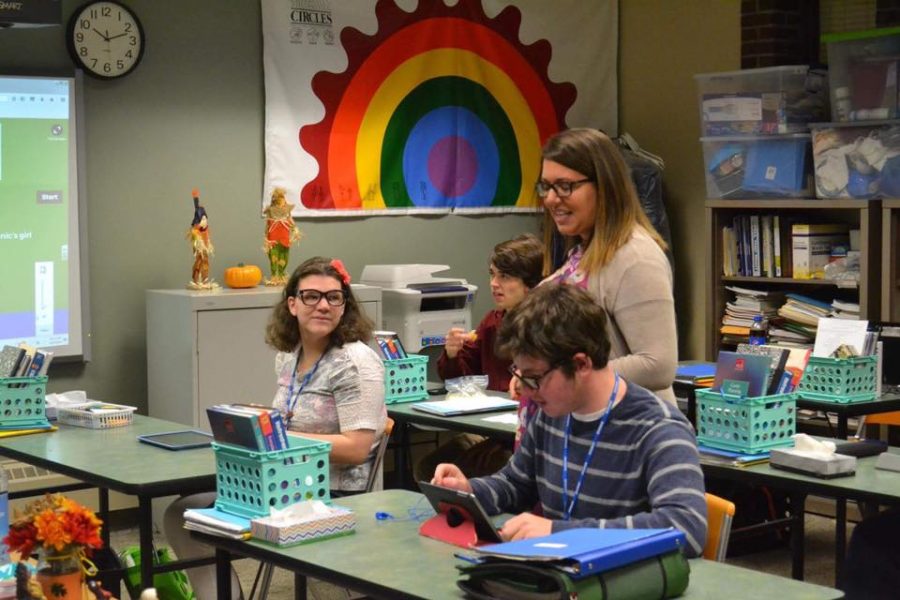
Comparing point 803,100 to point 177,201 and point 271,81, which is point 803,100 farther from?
point 177,201

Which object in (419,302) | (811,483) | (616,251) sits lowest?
(811,483)

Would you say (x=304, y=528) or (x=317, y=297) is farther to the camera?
(x=317, y=297)

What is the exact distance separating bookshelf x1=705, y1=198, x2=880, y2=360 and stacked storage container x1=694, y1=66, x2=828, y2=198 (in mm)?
97

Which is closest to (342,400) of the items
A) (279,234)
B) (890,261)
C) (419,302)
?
(279,234)

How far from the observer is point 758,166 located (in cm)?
639

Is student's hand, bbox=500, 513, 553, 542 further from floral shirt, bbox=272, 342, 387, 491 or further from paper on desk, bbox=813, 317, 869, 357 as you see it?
paper on desk, bbox=813, 317, 869, 357

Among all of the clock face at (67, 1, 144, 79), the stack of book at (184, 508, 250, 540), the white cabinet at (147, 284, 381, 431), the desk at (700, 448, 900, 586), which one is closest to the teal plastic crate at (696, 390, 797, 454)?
the desk at (700, 448, 900, 586)

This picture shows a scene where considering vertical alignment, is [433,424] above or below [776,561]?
above

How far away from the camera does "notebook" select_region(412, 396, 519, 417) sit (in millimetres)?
4344

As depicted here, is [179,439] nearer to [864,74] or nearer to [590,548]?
[590,548]

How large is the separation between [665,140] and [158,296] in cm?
316

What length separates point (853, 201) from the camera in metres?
6.00

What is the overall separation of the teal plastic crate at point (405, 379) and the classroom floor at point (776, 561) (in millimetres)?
780

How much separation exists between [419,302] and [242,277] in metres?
0.88
